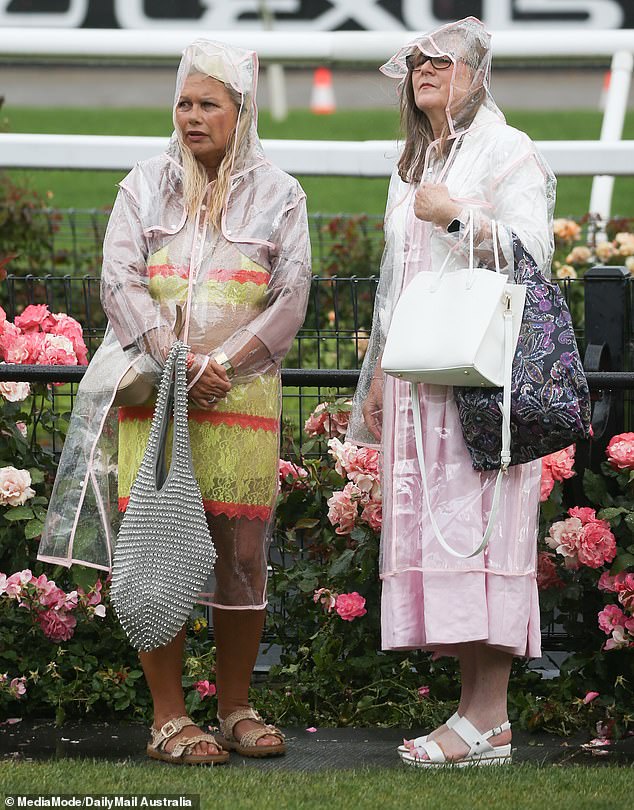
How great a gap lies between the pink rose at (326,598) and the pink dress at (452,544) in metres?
0.67

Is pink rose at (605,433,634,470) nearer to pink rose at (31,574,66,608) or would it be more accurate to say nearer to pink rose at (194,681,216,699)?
pink rose at (194,681,216,699)

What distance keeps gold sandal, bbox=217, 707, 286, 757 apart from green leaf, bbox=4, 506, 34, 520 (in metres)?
0.91

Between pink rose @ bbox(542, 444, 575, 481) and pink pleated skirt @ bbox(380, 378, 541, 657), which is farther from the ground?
pink rose @ bbox(542, 444, 575, 481)

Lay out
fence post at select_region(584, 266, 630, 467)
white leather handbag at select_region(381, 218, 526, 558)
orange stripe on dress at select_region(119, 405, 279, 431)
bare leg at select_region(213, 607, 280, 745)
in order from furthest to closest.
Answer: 1. fence post at select_region(584, 266, 630, 467)
2. bare leg at select_region(213, 607, 280, 745)
3. orange stripe on dress at select_region(119, 405, 279, 431)
4. white leather handbag at select_region(381, 218, 526, 558)

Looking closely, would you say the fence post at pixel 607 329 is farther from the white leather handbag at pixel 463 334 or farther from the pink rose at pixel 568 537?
the white leather handbag at pixel 463 334

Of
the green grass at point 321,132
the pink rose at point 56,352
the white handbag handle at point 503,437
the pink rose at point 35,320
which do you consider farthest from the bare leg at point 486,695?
the green grass at point 321,132

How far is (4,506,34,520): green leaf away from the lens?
4.57m

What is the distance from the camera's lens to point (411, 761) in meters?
3.96

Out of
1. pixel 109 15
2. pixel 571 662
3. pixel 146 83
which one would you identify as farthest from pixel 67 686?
pixel 146 83

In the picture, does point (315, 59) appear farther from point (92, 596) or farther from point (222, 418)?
point (222, 418)

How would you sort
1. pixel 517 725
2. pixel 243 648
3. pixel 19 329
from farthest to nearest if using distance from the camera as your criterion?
pixel 19 329, pixel 517 725, pixel 243 648

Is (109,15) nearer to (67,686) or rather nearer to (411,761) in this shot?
(67,686)

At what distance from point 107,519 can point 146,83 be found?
21826 mm

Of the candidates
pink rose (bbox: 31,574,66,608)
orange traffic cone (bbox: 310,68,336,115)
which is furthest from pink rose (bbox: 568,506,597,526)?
orange traffic cone (bbox: 310,68,336,115)
